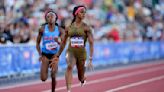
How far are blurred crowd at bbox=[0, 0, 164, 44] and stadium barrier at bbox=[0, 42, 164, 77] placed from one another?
66 cm

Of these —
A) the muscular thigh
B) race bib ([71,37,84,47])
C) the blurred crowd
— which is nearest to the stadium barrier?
the blurred crowd

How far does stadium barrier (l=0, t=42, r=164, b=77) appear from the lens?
16141 mm

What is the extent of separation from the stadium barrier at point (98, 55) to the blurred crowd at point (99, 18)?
0.66 metres

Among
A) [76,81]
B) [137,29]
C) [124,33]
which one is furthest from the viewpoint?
[137,29]

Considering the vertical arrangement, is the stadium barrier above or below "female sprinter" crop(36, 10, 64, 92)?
below

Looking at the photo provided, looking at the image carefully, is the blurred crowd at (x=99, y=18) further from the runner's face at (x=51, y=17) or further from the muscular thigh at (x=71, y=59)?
the muscular thigh at (x=71, y=59)

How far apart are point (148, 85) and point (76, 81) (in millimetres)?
2477

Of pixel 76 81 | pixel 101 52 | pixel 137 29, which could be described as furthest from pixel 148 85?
pixel 137 29

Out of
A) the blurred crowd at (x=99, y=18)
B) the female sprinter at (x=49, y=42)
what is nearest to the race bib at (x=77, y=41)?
the female sprinter at (x=49, y=42)

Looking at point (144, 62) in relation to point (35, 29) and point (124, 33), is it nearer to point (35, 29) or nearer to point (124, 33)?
point (124, 33)

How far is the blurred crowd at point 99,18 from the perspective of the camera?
1784 cm

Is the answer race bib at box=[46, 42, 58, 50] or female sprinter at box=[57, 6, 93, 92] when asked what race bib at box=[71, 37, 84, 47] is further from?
race bib at box=[46, 42, 58, 50]

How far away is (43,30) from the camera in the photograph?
446 inches

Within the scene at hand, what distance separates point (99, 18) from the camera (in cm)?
2536
